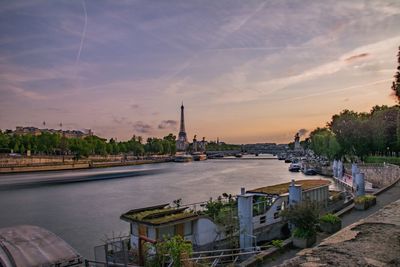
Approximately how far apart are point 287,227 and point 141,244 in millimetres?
13787

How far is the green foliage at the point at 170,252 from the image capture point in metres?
12.2

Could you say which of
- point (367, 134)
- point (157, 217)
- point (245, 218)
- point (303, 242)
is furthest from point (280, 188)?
point (367, 134)

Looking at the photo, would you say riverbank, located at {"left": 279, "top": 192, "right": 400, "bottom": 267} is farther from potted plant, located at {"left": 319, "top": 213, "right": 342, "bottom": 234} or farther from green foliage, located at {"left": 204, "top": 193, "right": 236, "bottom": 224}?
green foliage, located at {"left": 204, "top": 193, "right": 236, "bottom": 224}

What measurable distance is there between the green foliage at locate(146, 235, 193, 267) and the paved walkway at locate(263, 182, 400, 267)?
3.76 meters

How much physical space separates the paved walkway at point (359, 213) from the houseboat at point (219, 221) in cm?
302

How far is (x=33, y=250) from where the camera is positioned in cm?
1359

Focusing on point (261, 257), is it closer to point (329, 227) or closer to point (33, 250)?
point (329, 227)

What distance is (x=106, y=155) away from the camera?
187m

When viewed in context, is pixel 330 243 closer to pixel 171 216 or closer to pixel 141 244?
pixel 141 244

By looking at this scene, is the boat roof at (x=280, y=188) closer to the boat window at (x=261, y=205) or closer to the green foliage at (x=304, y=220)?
the boat window at (x=261, y=205)

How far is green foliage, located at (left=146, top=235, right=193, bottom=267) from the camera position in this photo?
12188 millimetres

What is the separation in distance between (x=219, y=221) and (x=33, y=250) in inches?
389

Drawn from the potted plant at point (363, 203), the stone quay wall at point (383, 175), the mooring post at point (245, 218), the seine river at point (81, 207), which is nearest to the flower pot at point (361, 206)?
the potted plant at point (363, 203)

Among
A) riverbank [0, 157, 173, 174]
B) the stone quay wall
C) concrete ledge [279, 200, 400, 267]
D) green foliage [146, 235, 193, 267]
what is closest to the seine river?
green foliage [146, 235, 193, 267]
